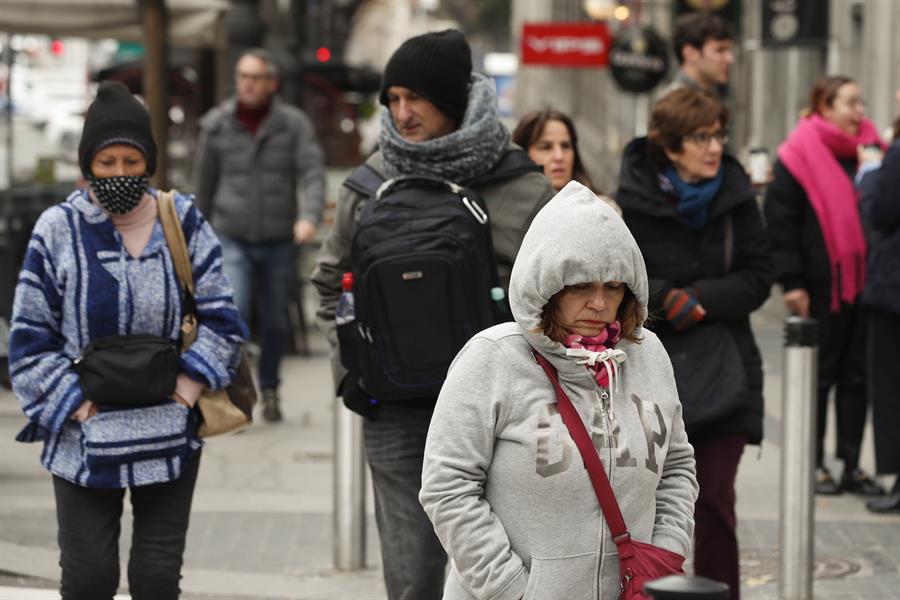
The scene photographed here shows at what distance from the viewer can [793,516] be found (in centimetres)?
660

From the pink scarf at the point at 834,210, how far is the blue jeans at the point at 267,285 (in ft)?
11.3

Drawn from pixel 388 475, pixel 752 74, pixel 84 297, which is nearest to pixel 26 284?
pixel 84 297

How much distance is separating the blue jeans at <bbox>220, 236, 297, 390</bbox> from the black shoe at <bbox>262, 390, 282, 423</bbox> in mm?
36

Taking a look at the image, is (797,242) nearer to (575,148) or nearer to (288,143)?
(575,148)

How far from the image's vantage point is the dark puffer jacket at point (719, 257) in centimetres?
589

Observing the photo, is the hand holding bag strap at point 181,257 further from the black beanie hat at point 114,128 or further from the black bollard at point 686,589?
the black bollard at point 686,589

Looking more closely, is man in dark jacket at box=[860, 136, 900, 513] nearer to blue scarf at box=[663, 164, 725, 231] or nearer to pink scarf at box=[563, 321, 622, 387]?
blue scarf at box=[663, 164, 725, 231]

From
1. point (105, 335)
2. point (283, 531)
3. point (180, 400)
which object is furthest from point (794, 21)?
point (105, 335)

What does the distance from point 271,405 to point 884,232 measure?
4.16 meters

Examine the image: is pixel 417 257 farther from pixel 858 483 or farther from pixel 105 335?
pixel 858 483

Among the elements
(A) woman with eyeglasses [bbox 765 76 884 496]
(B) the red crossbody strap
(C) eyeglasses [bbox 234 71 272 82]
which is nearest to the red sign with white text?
(C) eyeglasses [bbox 234 71 272 82]

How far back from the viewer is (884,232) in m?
8.26

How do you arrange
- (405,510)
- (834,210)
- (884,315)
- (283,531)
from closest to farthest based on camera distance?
(405,510), (283,531), (884,315), (834,210)

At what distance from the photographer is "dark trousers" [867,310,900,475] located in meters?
8.35
